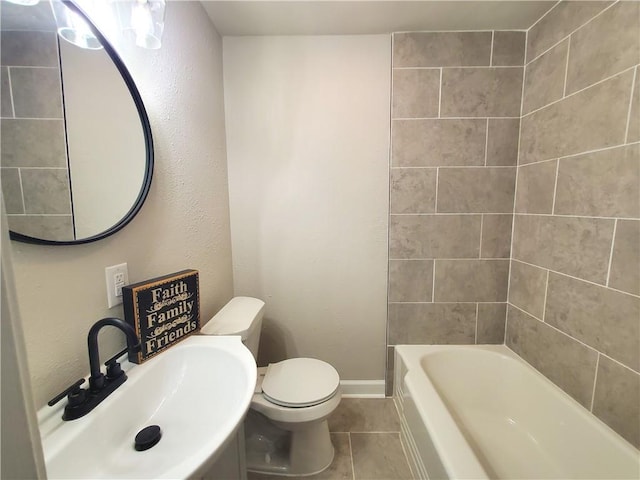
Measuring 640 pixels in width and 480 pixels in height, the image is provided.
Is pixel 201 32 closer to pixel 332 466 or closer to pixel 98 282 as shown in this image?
pixel 98 282

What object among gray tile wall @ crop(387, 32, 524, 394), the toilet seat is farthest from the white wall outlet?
gray tile wall @ crop(387, 32, 524, 394)

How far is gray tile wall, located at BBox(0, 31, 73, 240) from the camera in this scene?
0.56 meters

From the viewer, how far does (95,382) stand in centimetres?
68

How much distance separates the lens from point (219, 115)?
4.88ft

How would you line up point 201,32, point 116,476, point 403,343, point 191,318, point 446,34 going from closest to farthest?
point 116,476 < point 191,318 < point 201,32 < point 446,34 < point 403,343

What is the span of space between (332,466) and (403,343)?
2.52 feet

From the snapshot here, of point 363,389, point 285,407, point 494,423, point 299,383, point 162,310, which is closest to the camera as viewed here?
point 162,310

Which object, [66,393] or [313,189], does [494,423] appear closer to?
[313,189]

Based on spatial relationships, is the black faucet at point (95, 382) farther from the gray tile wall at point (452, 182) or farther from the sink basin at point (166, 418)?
the gray tile wall at point (452, 182)

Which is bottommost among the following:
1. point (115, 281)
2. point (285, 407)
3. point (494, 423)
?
point (494, 423)

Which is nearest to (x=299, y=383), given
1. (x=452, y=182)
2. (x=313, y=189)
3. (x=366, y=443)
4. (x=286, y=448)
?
(x=286, y=448)

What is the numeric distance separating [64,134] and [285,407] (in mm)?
1278

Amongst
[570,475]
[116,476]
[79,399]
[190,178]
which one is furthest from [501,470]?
[190,178]

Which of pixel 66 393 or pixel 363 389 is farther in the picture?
pixel 363 389
